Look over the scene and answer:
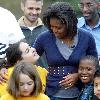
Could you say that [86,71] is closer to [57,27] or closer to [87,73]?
[87,73]

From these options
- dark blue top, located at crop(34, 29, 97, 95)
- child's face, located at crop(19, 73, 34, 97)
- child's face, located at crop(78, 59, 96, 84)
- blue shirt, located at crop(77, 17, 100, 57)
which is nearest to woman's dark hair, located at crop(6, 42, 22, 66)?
→ dark blue top, located at crop(34, 29, 97, 95)

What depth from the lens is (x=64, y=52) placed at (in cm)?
460

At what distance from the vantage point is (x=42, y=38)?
4.70m

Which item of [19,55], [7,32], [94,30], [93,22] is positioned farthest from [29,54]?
[93,22]

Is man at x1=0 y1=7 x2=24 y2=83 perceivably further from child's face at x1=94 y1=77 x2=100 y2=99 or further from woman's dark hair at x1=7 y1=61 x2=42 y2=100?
child's face at x1=94 y1=77 x2=100 y2=99

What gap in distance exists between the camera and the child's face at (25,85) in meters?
4.26

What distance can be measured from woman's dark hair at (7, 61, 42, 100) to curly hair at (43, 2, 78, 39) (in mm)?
522

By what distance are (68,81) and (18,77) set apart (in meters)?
0.58

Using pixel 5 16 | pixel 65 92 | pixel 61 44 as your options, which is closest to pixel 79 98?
pixel 65 92

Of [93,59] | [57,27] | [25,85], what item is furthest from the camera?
[93,59]

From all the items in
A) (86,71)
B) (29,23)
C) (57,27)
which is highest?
(57,27)

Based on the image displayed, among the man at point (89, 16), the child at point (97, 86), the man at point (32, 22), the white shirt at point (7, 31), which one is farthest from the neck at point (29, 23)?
the child at point (97, 86)

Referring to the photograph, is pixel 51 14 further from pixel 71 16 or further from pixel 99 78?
pixel 99 78

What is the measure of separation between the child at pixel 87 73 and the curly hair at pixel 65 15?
0.29m
